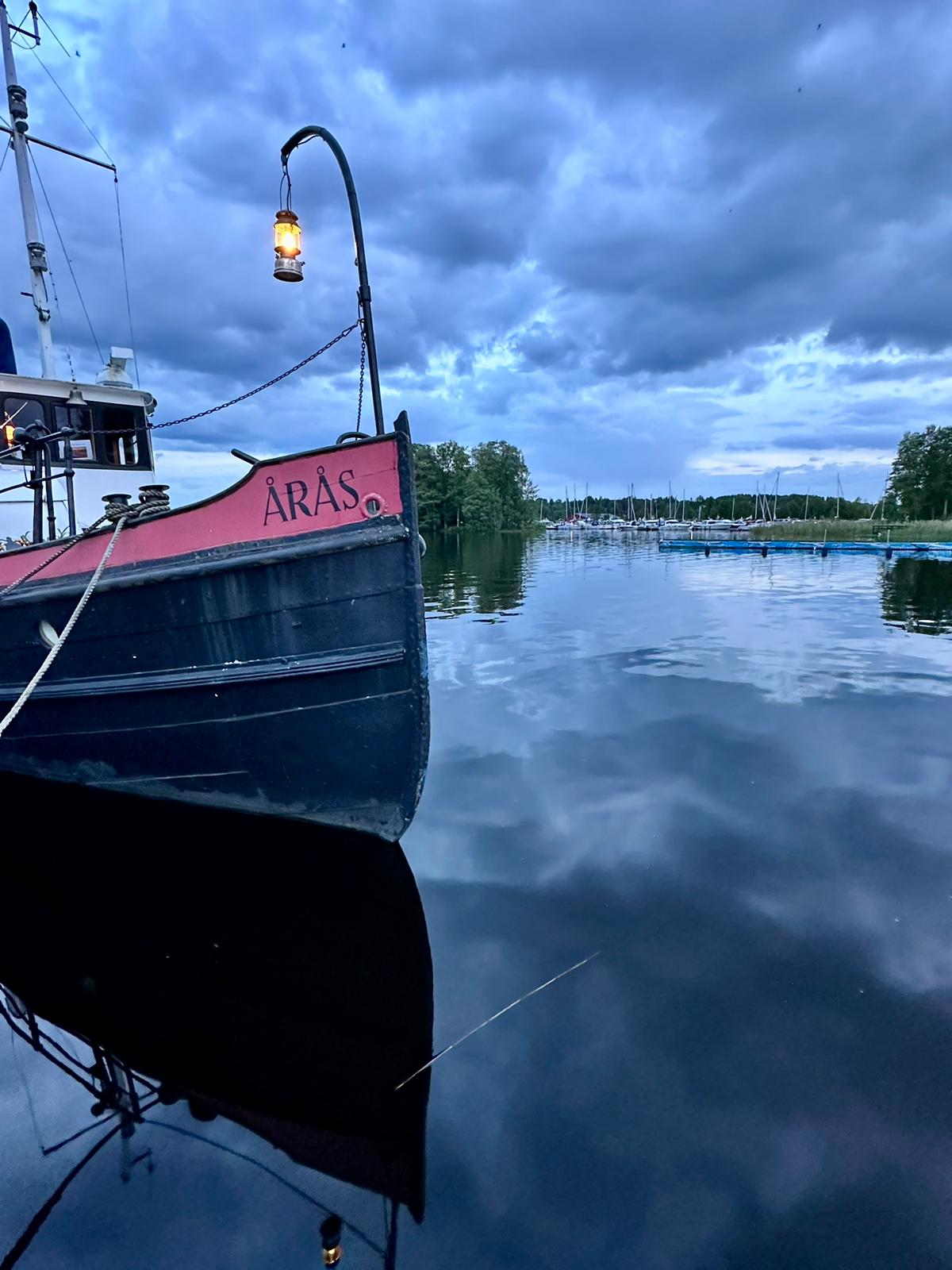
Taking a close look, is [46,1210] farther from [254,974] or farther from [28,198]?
[28,198]

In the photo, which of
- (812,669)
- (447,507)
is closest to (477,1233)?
(812,669)

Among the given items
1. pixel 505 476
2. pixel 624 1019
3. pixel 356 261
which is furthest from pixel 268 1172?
pixel 505 476

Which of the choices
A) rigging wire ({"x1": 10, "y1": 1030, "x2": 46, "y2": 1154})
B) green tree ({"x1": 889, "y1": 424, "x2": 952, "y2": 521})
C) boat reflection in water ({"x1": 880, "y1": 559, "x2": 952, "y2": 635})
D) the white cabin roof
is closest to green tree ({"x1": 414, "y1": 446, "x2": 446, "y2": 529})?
green tree ({"x1": 889, "y1": 424, "x2": 952, "y2": 521})

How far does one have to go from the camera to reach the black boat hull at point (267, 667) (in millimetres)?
5070

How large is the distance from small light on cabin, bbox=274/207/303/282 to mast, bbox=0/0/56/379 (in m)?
5.77

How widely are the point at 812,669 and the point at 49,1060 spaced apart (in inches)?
472

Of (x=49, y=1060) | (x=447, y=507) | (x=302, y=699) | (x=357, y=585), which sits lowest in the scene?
(x=49, y=1060)

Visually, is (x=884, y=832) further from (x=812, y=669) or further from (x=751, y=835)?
(x=812, y=669)

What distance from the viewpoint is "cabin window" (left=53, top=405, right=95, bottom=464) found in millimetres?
8352

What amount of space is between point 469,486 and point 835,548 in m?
61.7

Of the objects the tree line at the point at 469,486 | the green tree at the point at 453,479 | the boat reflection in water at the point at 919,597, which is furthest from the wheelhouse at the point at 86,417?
the green tree at the point at 453,479

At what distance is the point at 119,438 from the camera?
891cm

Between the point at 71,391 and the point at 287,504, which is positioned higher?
the point at 71,391

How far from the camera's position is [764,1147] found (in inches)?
110
